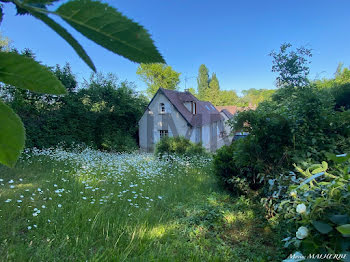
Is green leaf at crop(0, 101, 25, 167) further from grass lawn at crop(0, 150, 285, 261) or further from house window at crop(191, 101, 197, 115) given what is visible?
house window at crop(191, 101, 197, 115)

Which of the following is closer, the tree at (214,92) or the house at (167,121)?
the house at (167,121)

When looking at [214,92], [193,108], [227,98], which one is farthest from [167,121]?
[214,92]

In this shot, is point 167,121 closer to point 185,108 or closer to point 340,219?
point 185,108

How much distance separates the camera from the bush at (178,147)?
763 centimetres

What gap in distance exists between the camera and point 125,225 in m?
2.49

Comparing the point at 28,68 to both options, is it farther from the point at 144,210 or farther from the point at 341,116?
the point at 341,116

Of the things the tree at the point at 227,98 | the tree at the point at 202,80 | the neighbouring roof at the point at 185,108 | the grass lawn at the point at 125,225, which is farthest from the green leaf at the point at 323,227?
the tree at the point at 202,80

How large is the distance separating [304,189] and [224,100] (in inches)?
1350

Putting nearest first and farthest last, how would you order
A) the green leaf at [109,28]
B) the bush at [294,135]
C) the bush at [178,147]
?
1. the green leaf at [109,28]
2. the bush at [294,135]
3. the bush at [178,147]

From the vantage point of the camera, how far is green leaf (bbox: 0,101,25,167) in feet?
0.73

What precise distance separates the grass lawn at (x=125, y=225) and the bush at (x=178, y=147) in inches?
139

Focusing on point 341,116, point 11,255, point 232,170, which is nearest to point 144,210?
point 11,255

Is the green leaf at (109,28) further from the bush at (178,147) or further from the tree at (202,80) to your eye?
the tree at (202,80)

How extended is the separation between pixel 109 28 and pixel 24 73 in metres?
→ 0.12
